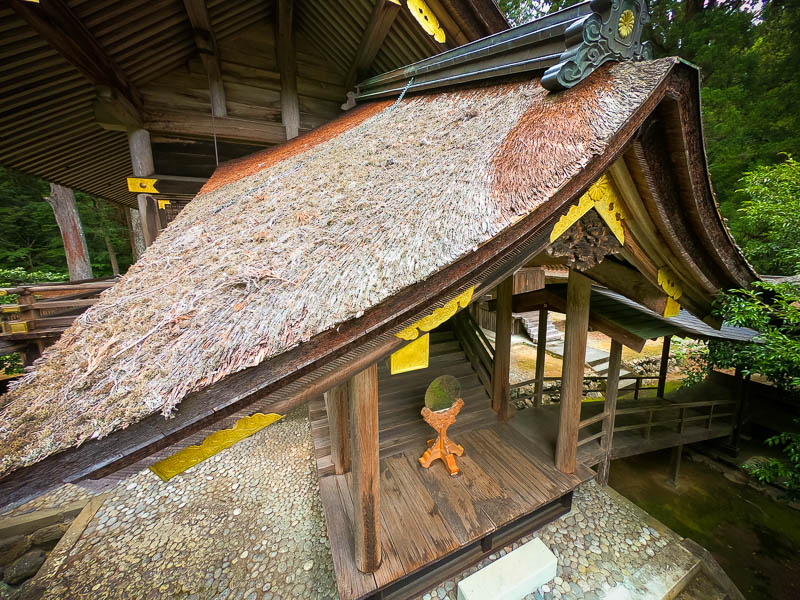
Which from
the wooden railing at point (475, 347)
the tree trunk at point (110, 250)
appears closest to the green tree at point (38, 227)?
the tree trunk at point (110, 250)

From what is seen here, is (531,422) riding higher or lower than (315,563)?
higher

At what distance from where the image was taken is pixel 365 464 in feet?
6.48

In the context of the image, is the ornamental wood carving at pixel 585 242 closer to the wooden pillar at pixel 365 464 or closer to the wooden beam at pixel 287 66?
the wooden pillar at pixel 365 464

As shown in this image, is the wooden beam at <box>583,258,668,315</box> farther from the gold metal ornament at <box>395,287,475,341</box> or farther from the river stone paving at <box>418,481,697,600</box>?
the river stone paving at <box>418,481,697,600</box>

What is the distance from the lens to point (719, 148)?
276 inches

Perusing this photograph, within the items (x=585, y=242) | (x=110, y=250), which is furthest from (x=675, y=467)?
(x=110, y=250)

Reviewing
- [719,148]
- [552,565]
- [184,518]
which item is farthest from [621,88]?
[719,148]

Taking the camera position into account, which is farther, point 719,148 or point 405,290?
point 719,148

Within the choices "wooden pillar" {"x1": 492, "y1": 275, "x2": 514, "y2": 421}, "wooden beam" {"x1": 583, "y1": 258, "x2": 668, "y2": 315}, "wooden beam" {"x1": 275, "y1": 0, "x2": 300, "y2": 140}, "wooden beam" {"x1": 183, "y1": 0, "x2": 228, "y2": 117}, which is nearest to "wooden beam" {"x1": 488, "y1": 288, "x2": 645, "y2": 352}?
"wooden pillar" {"x1": 492, "y1": 275, "x2": 514, "y2": 421}

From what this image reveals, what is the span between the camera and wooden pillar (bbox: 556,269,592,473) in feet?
9.28

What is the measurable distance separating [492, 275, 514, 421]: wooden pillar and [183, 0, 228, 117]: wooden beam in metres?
5.02

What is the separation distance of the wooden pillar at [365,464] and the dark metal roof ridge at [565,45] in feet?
6.69

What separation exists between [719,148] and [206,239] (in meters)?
10.8

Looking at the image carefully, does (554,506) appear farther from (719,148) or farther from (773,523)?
(719,148)
